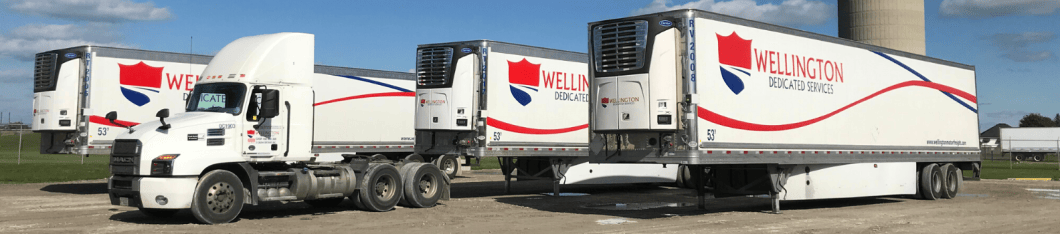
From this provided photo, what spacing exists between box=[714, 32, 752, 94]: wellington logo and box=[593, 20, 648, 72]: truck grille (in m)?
1.43

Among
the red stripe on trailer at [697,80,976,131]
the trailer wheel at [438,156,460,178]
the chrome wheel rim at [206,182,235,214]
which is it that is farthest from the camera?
the trailer wheel at [438,156,460,178]

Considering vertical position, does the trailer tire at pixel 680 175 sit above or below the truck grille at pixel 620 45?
below

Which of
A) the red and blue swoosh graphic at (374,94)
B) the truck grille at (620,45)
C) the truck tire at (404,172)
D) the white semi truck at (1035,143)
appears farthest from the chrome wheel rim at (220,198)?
the white semi truck at (1035,143)

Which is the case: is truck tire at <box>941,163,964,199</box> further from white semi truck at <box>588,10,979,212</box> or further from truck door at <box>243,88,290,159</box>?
truck door at <box>243,88,290,159</box>

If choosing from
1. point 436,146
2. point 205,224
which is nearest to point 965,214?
point 436,146

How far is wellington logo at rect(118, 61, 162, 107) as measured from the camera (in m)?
20.5

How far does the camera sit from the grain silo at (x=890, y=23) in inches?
2222

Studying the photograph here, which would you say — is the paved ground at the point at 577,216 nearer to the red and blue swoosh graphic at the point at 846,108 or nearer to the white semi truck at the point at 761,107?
the white semi truck at the point at 761,107

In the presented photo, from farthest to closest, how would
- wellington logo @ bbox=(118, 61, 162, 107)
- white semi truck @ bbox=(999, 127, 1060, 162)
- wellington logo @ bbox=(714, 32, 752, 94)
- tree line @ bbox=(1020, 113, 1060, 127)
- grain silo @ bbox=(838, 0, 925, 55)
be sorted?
1. tree line @ bbox=(1020, 113, 1060, 127)
2. white semi truck @ bbox=(999, 127, 1060, 162)
3. grain silo @ bbox=(838, 0, 925, 55)
4. wellington logo @ bbox=(118, 61, 162, 107)
5. wellington logo @ bbox=(714, 32, 752, 94)

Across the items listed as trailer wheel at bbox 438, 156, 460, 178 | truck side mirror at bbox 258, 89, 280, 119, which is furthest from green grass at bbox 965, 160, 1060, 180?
truck side mirror at bbox 258, 89, 280, 119

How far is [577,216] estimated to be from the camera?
1542 centimetres

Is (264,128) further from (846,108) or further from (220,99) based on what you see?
(846,108)

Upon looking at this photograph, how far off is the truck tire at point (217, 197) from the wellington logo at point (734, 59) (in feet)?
27.7

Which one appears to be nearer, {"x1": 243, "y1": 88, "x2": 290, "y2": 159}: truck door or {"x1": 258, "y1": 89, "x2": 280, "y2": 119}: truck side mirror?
{"x1": 258, "y1": 89, "x2": 280, "y2": 119}: truck side mirror
